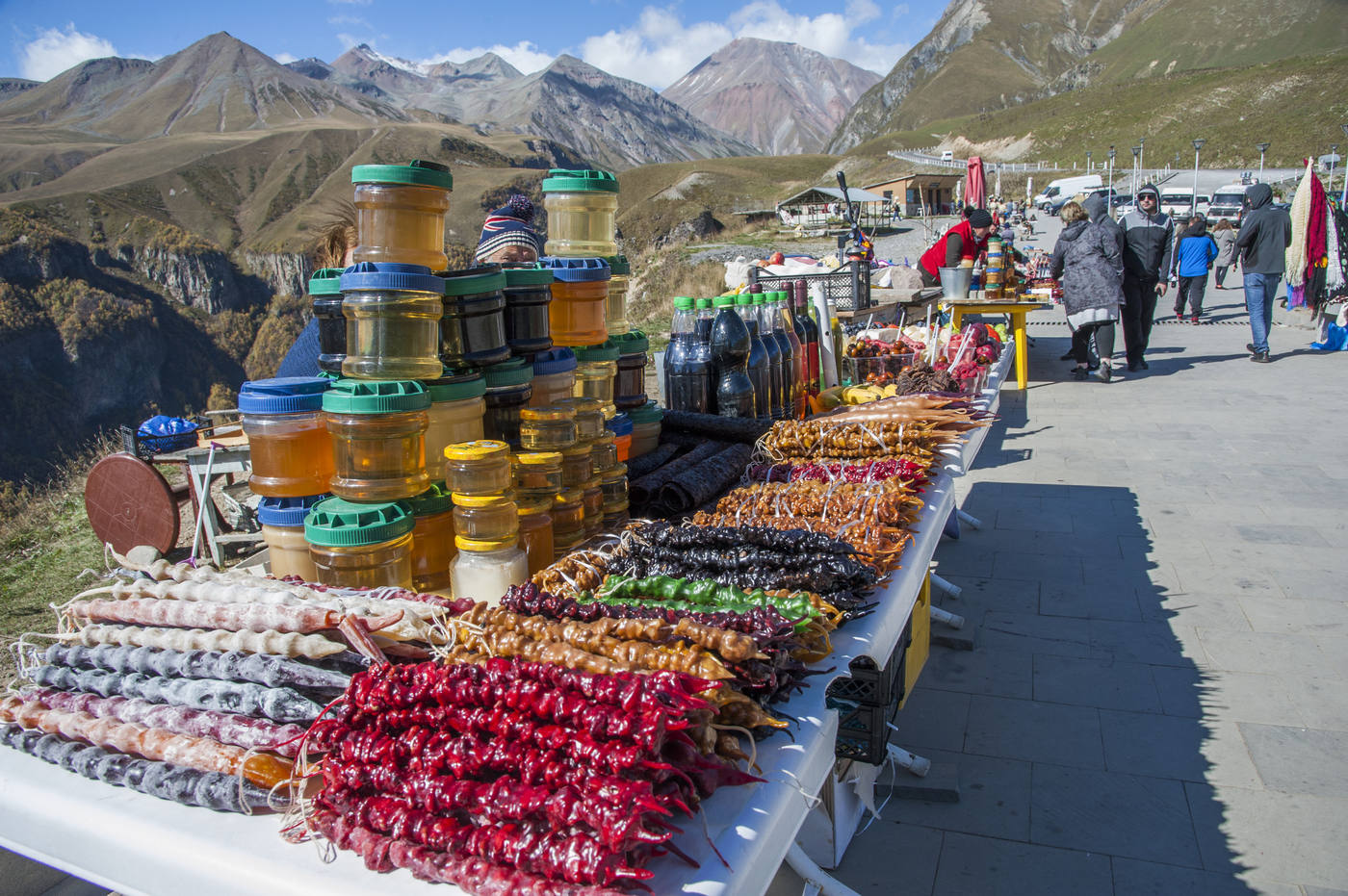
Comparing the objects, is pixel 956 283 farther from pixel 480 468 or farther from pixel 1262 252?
pixel 480 468

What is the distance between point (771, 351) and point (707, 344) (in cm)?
39

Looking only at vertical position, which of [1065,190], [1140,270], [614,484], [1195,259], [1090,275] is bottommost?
[614,484]

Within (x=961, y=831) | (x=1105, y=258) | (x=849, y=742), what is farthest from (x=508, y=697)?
(x=1105, y=258)

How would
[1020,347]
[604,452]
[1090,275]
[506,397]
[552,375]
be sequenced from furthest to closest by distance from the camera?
[1020,347] < [1090,275] < [552,375] < [604,452] < [506,397]

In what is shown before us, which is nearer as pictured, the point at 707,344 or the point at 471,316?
the point at 471,316

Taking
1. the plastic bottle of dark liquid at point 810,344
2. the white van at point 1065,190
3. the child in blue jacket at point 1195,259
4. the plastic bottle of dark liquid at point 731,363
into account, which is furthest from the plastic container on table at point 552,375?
the white van at point 1065,190

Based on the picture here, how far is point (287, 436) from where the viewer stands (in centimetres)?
195

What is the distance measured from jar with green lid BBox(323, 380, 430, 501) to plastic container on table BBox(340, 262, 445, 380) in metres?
0.08

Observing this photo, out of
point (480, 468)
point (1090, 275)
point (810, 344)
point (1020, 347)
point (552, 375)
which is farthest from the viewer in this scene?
point (1020, 347)

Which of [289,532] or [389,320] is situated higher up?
[389,320]

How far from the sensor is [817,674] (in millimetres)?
1499

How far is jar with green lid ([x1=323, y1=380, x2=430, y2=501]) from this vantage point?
5.82ft

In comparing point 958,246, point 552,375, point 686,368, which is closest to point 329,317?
point 552,375

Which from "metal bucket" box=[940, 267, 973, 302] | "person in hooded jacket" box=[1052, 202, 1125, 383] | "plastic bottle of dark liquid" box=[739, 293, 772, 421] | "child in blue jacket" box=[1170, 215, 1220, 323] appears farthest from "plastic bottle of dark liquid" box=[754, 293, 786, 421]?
"child in blue jacket" box=[1170, 215, 1220, 323]
